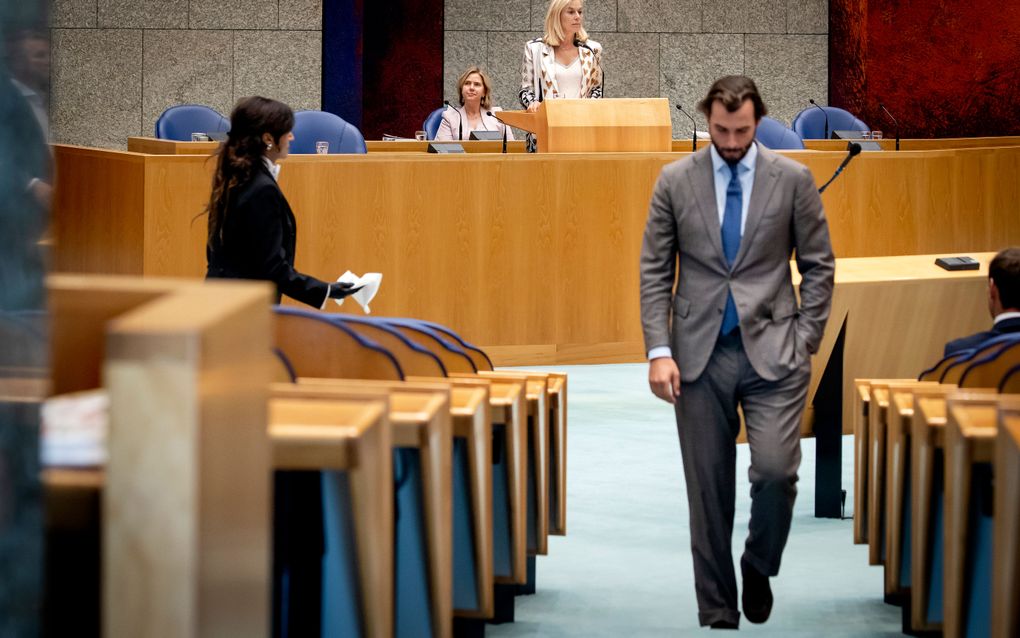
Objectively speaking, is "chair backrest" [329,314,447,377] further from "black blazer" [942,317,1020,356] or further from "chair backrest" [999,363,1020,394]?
"black blazer" [942,317,1020,356]

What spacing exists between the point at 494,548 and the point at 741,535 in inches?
52.2

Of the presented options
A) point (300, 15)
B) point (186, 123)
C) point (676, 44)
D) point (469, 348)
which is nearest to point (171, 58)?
point (300, 15)

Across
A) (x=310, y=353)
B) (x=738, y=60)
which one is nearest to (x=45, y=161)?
(x=310, y=353)

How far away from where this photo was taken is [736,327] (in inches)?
127

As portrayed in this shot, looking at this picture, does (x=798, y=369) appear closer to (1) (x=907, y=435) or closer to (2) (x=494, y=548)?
(1) (x=907, y=435)

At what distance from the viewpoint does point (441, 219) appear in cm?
646

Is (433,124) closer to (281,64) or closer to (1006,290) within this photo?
(281,64)

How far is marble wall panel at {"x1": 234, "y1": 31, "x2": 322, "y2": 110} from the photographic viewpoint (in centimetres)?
1133

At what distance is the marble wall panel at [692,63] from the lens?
489 inches

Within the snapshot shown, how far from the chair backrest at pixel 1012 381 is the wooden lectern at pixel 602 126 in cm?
460

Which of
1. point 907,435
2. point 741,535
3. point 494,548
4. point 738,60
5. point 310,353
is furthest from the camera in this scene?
point 738,60

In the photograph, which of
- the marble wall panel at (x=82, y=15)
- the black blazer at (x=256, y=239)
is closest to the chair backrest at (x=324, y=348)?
the black blazer at (x=256, y=239)

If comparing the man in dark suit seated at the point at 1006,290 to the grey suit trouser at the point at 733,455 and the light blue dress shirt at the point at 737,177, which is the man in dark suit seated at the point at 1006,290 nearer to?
the grey suit trouser at the point at 733,455

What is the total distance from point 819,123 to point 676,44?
285 centimetres
